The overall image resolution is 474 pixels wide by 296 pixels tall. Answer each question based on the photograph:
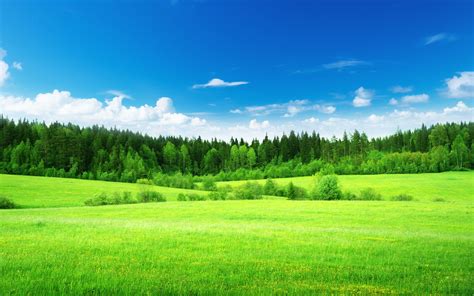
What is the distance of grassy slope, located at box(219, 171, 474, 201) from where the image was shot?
8268cm

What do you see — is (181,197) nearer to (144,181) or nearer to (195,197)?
(195,197)

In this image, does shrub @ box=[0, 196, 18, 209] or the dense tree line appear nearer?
the dense tree line

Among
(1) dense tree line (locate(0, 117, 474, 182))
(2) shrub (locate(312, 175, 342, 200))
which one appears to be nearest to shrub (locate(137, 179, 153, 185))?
(1) dense tree line (locate(0, 117, 474, 182))

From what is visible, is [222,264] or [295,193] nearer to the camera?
[222,264]

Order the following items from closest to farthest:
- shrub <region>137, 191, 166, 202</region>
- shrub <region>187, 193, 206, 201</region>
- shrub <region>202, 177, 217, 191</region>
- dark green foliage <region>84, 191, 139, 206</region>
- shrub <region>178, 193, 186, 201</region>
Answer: dark green foliage <region>84, 191, 139, 206</region> → shrub <region>137, 191, 166, 202</region> → shrub <region>178, 193, 186, 201</region> → shrub <region>187, 193, 206, 201</region> → shrub <region>202, 177, 217, 191</region>

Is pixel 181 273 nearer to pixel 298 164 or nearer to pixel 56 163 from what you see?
pixel 56 163

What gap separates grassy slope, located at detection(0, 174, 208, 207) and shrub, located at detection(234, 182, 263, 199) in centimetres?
1446

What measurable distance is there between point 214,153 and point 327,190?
3381 centimetres

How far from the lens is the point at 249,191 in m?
81.5

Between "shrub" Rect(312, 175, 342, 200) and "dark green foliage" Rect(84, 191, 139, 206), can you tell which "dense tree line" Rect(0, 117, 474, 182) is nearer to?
"dark green foliage" Rect(84, 191, 139, 206)

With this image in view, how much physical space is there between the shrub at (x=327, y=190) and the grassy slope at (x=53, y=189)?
106 feet

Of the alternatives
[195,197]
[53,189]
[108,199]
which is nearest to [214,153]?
[195,197]

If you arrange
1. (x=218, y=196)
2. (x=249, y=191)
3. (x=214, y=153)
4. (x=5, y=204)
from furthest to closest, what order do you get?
(x=214, y=153) < (x=249, y=191) < (x=218, y=196) < (x=5, y=204)

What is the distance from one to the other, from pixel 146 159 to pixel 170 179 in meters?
28.0
